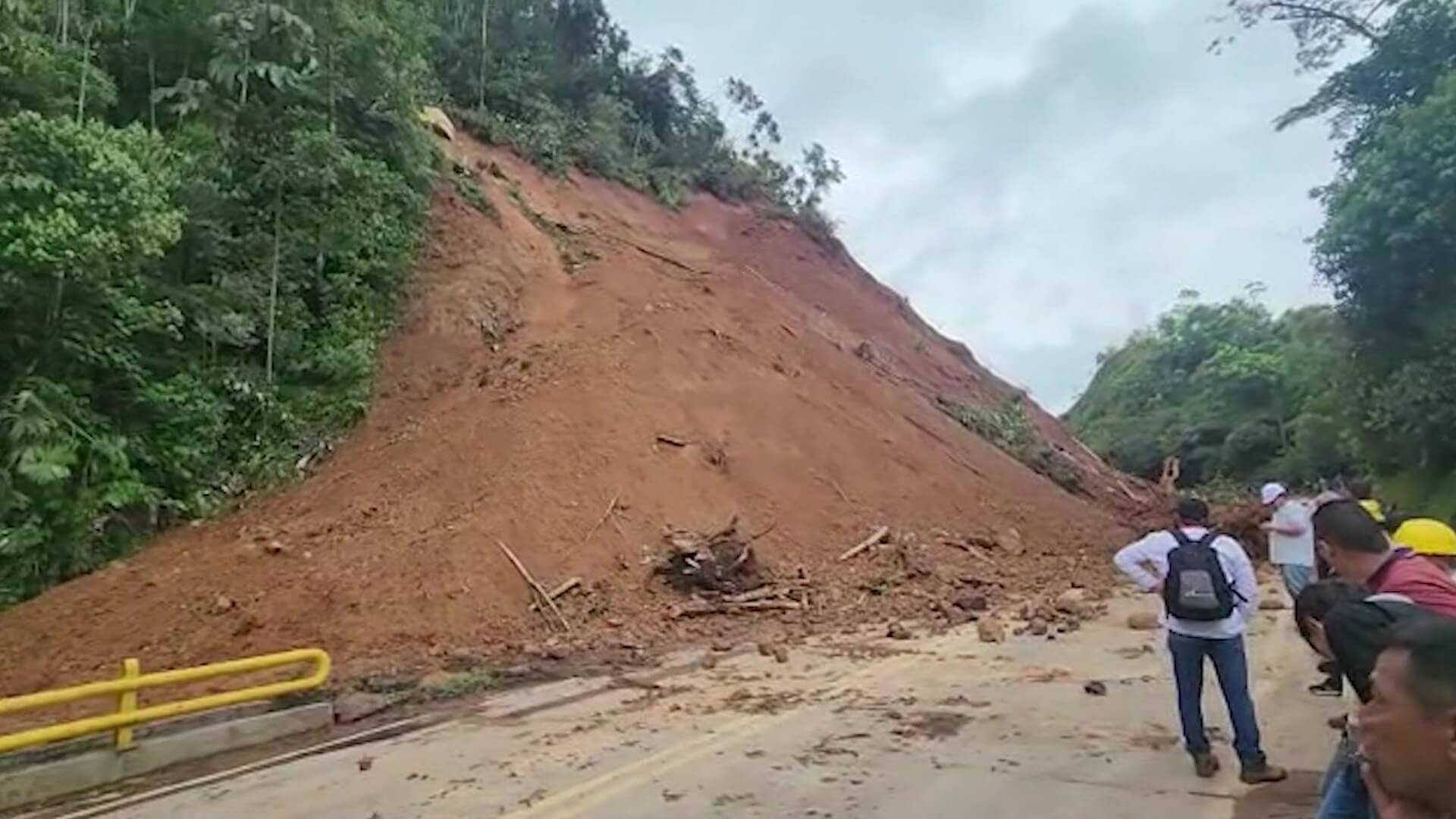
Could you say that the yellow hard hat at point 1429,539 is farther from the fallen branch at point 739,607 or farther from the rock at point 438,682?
the fallen branch at point 739,607

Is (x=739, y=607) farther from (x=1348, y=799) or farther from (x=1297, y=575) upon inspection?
(x=1348, y=799)

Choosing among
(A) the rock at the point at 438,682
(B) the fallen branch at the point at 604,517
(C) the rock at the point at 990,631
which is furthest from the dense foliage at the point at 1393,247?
(A) the rock at the point at 438,682

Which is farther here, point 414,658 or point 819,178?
point 819,178

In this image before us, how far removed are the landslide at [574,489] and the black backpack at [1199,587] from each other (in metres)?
7.23

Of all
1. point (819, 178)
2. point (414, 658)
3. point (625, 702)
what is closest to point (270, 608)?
point (414, 658)

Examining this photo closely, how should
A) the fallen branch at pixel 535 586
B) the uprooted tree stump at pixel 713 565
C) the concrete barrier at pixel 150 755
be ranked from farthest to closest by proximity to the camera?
the uprooted tree stump at pixel 713 565, the fallen branch at pixel 535 586, the concrete barrier at pixel 150 755

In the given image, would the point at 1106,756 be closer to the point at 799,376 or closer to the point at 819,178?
the point at 799,376

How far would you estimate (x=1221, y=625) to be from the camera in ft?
20.7

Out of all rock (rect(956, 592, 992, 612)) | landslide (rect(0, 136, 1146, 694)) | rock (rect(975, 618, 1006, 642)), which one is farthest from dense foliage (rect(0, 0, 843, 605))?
rock (rect(975, 618, 1006, 642))

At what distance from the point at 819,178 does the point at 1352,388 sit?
824 inches

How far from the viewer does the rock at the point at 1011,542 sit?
62.5ft

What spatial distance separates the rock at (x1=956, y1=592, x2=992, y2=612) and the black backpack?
336 inches

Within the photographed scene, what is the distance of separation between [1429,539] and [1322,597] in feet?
4.15

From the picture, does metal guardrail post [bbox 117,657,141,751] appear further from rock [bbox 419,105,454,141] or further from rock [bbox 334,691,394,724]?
rock [bbox 419,105,454,141]
